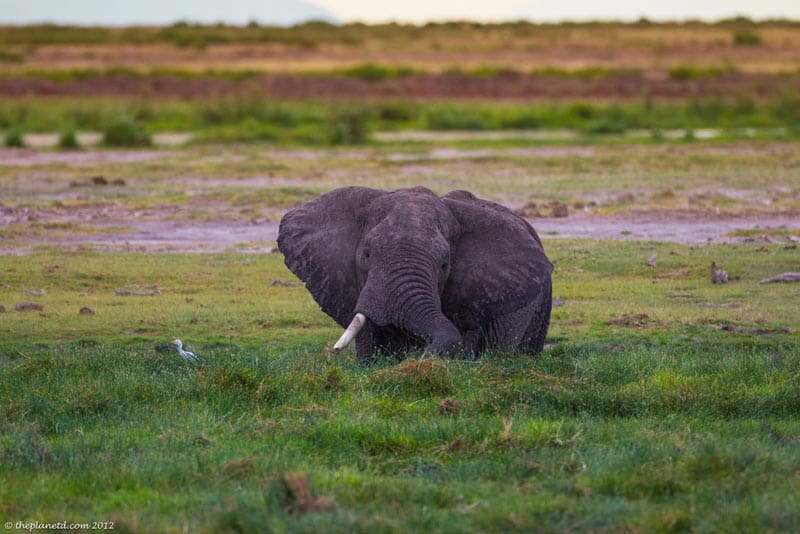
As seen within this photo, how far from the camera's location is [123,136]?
1209 inches

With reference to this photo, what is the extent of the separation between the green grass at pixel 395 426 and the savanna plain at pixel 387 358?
23 millimetres

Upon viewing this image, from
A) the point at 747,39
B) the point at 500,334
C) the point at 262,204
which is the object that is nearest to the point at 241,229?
the point at 262,204

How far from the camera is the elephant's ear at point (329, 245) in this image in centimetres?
1007

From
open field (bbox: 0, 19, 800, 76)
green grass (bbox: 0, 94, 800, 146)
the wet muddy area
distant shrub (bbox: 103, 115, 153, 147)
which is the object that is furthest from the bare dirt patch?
open field (bbox: 0, 19, 800, 76)

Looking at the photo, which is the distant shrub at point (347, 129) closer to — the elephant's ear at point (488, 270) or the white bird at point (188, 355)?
the white bird at point (188, 355)

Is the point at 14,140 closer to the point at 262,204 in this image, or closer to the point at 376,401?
the point at 262,204

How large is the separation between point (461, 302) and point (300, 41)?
71081 mm

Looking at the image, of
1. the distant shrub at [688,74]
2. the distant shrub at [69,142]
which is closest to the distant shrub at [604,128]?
the distant shrub at [69,142]

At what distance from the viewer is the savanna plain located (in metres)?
6.51

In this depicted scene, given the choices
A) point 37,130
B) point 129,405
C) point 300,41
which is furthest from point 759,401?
point 300,41

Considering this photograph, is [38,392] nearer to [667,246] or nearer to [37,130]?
[667,246]

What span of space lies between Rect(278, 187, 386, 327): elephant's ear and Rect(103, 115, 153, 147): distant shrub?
20.9 metres

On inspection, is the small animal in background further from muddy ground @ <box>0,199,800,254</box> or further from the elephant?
the elephant

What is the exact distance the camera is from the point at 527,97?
158 feet
